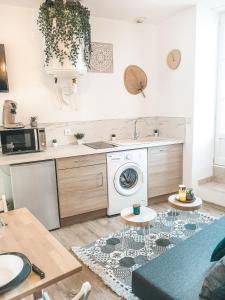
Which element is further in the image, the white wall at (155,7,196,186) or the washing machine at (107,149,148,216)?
the white wall at (155,7,196,186)

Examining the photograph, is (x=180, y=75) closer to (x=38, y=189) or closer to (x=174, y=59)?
(x=174, y=59)

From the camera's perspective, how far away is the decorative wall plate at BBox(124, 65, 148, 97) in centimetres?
398

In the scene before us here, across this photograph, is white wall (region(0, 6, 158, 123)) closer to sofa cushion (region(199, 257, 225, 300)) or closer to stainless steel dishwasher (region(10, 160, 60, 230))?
stainless steel dishwasher (region(10, 160, 60, 230))

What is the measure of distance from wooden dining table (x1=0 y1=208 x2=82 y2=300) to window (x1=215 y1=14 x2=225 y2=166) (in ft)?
10.3

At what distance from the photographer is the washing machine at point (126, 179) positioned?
3275mm

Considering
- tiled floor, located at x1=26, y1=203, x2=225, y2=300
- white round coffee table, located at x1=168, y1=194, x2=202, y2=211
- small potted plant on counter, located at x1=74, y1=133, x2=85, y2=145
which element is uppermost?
small potted plant on counter, located at x1=74, y1=133, x2=85, y2=145

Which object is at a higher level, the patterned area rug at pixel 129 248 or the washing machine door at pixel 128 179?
the washing machine door at pixel 128 179

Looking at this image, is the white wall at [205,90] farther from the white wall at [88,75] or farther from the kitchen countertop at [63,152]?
the white wall at [88,75]

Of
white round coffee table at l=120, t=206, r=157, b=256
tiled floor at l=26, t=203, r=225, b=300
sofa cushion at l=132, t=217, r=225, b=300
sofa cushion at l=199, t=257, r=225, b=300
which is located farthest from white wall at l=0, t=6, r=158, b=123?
sofa cushion at l=199, t=257, r=225, b=300

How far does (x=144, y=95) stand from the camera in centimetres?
417

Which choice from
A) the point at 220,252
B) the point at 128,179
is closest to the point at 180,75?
the point at 128,179

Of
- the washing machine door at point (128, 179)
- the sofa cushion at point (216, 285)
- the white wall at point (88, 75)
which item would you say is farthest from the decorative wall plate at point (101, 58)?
the sofa cushion at point (216, 285)

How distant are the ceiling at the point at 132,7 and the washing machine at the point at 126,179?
5.94ft

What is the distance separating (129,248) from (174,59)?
2.72 m
